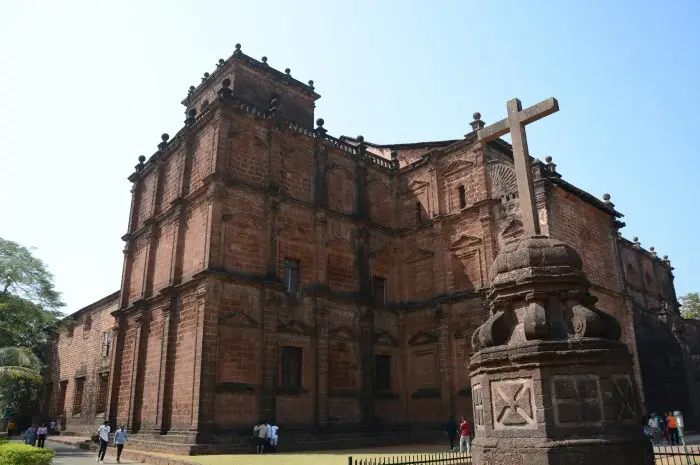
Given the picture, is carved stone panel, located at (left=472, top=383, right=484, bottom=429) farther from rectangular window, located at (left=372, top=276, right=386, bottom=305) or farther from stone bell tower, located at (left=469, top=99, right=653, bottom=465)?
rectangular window, located at (left=372, top=276, right=386, bottom=305)

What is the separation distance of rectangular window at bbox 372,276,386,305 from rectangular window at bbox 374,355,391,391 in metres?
2.61

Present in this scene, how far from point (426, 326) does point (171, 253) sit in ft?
38.7

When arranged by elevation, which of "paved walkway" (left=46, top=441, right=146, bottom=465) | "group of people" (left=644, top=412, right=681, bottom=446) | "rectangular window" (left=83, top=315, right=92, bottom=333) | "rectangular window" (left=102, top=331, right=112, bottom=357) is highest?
"rectangular window" (left=83, top=315, right=92, bottom=333)

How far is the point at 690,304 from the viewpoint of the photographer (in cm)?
4622

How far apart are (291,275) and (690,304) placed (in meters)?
40.7

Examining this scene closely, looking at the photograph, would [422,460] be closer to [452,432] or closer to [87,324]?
[452,432]

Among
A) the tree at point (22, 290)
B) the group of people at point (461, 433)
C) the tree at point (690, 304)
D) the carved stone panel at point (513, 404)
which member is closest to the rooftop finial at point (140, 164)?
the tree at point (22, 290)

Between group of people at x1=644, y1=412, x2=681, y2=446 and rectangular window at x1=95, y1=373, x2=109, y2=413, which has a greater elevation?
rectangular window at x1=95, y1=373, x2=109, y2=413

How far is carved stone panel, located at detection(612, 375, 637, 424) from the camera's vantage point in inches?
270

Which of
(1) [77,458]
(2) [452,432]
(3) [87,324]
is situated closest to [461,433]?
(2) [452,432]

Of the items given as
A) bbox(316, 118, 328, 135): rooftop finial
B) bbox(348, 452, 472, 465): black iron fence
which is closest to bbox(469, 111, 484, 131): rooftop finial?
bbox(316, 118, 328, 135): rooftop finial

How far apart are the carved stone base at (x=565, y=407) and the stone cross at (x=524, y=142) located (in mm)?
2242

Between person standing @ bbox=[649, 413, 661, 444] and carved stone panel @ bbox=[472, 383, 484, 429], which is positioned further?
person standing @ bbox=[649, 413, 661, 444]

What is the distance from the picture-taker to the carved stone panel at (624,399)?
6867 millimetres
